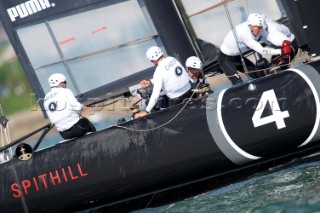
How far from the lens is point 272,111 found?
7.95 meters

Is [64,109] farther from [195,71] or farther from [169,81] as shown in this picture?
[195,71]

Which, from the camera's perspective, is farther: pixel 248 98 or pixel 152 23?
pixel 152 23

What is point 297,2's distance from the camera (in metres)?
8.25

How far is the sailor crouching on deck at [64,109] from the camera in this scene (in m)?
8.59

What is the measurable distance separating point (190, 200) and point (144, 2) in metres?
2.68

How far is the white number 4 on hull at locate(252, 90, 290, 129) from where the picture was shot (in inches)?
312

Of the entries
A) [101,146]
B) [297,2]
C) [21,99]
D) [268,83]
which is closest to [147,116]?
[101,146]

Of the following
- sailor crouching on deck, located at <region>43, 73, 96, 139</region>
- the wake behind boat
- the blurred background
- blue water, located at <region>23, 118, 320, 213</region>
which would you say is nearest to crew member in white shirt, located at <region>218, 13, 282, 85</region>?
the wake behind boat

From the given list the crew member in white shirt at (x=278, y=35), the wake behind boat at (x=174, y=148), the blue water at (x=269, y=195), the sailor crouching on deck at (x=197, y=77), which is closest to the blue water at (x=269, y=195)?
the blue water at (x=269, y=195)

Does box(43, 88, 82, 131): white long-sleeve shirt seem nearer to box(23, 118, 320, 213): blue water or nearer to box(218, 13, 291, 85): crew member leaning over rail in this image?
box(23, 118, 320, 213): blue water

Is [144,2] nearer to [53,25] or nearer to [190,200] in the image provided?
[53,25]

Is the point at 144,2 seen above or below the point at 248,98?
above

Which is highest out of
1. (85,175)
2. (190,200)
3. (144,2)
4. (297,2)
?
(144,2)

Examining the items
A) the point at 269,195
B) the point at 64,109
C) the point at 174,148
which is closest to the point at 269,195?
the point at 269,195
